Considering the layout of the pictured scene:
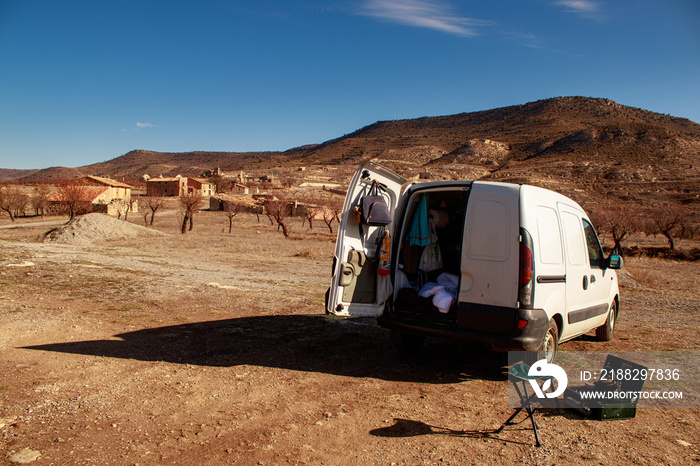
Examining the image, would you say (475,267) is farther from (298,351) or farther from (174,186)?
(174,186)

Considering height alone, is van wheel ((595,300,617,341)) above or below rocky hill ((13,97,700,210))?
below

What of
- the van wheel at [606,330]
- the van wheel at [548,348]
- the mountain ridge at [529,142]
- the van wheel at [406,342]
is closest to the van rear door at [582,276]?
the van wheel at [548,348]

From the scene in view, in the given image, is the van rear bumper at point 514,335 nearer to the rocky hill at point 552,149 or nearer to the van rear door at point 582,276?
the van rear door at point 582,276

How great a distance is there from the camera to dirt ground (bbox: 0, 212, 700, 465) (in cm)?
318

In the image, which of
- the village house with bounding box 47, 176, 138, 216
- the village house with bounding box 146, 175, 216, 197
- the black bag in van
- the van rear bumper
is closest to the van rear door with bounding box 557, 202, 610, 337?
the van rear bumper

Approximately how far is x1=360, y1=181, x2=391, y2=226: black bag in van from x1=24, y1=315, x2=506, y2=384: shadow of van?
5.73 ft

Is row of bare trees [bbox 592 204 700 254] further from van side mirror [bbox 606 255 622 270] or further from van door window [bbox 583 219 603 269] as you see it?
van door window [bbox 583 219 603 269]

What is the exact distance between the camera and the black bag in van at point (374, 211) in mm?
5109

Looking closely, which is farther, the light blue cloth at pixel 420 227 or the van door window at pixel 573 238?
the light blue cloth at pixel 420 227

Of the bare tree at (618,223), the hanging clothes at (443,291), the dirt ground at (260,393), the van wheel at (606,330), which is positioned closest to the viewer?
the dirt ground at (260,393)

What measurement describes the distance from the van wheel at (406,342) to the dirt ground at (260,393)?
0.47 feet

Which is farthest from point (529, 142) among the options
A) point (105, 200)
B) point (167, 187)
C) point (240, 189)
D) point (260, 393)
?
point (260, 393)

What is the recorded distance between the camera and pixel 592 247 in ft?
19.6

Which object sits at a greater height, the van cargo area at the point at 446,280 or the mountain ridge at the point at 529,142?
the mountain ridge at the point at 529,142
